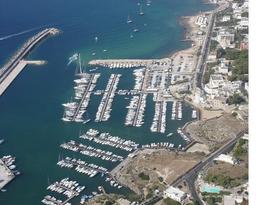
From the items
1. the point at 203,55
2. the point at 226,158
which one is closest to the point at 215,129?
the point at 226,158

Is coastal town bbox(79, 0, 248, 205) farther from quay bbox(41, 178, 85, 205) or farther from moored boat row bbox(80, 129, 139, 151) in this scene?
quay bbox(41, 178, 85, 205)

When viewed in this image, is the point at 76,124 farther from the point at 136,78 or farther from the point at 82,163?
the point at 136,78

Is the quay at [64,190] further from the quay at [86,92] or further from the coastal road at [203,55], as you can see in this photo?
the coastal road at [203,55]

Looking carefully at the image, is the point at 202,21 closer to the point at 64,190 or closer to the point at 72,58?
the point at 72,58

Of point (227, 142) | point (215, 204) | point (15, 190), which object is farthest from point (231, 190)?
point (15, 190)

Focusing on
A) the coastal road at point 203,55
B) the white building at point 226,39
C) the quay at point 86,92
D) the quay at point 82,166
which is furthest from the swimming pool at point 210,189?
the white building at point 226,39

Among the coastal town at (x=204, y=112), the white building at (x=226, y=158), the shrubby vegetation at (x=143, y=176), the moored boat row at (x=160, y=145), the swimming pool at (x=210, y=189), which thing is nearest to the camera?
the swimming pool at (x=210, y=189)
